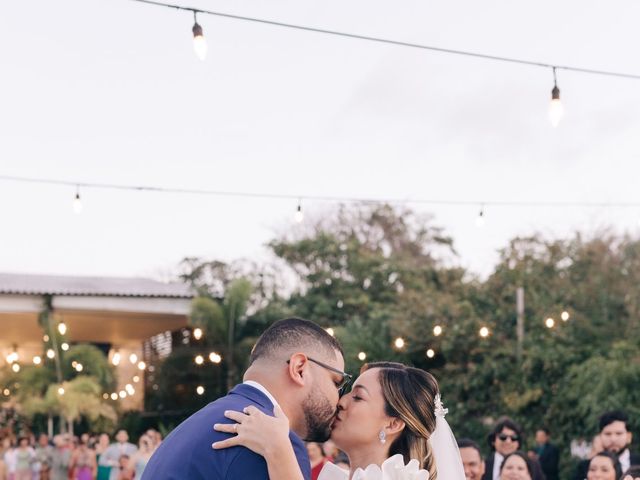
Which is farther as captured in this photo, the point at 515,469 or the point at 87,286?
the point at 87,286

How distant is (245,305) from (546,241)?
24.2ft

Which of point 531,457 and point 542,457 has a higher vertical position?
point 531,457

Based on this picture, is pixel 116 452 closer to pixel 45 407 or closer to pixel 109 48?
pixel 45 407

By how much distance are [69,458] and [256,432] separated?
660 inches

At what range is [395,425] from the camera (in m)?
3.52

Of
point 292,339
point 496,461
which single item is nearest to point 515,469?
point 496,461

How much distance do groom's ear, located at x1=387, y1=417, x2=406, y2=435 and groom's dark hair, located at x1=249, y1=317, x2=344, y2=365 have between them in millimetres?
845

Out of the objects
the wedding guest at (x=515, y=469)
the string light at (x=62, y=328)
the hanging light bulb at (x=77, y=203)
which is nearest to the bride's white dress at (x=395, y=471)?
the wedding guest at (x=515, y=469)

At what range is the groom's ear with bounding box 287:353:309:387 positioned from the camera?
8.63 feet

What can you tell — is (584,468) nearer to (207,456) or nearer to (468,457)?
(468,457)

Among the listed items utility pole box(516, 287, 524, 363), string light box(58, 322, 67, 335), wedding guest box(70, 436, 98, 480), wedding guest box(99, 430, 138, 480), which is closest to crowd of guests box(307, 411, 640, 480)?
utility pole box(516, 287, 524, 363)

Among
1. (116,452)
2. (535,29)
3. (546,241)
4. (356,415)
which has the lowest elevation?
(116,452)

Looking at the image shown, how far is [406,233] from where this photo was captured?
34031 mm

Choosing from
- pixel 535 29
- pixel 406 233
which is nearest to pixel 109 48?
pixel 535 29
